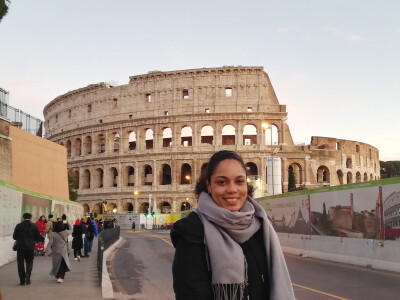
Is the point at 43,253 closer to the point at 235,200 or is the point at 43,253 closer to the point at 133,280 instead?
the point at 133,280

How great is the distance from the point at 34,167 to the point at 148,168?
43.8 meters

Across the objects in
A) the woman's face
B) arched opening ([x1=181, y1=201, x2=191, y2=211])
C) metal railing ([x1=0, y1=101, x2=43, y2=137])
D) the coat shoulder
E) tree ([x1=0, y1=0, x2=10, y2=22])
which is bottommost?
arched opening ([x1=181, y1=201, x2=191, y2=211])

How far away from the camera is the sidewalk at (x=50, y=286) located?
963cm

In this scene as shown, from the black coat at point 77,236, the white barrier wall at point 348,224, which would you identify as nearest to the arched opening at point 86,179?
the white barrier wall at point 348,224

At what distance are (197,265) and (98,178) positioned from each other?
73905mm

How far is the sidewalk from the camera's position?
963 centimetres

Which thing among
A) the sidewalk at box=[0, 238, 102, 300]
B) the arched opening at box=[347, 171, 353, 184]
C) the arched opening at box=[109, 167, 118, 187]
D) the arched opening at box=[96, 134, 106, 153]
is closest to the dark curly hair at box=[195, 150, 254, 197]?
the sidewalk at box=[0, 238, 102, 300]

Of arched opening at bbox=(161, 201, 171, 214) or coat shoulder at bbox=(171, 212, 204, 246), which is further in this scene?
arched opening at bbox=(161, 201, 171, 214)

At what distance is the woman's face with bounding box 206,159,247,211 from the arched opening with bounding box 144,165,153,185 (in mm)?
67591

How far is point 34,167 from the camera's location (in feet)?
96.3

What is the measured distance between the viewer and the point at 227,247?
95.4 inches

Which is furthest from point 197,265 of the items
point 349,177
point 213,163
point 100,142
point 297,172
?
point 100,142

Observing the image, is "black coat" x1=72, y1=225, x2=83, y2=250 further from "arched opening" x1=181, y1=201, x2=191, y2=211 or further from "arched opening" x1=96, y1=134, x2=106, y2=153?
→ "arched opening" x1=96, y1=134, x2=106, y2=153

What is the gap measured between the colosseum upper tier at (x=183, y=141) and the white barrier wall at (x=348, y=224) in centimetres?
4281
